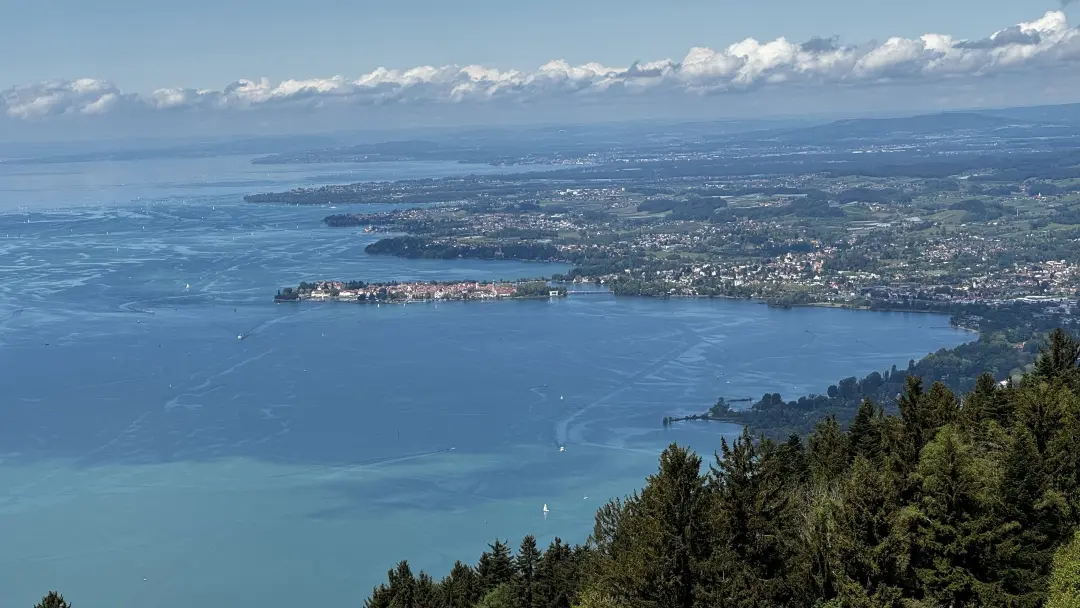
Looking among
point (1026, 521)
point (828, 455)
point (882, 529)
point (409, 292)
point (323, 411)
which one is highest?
point (882, 529)

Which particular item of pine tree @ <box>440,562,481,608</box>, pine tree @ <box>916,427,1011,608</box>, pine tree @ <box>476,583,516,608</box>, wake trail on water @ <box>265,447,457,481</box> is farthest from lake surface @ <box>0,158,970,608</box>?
pine tree @ <box>916,427,1011,608</box>

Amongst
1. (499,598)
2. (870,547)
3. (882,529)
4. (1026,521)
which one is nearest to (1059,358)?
(1026,521)

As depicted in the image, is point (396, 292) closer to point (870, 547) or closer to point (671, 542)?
point (671, 542)

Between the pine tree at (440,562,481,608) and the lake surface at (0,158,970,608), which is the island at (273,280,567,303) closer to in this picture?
the lake surface at (0,158,970,608)

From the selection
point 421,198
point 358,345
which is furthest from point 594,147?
point 358,345

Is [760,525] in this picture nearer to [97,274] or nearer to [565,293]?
[565,293]

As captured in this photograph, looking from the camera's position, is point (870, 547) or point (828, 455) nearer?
point (870, 547)
